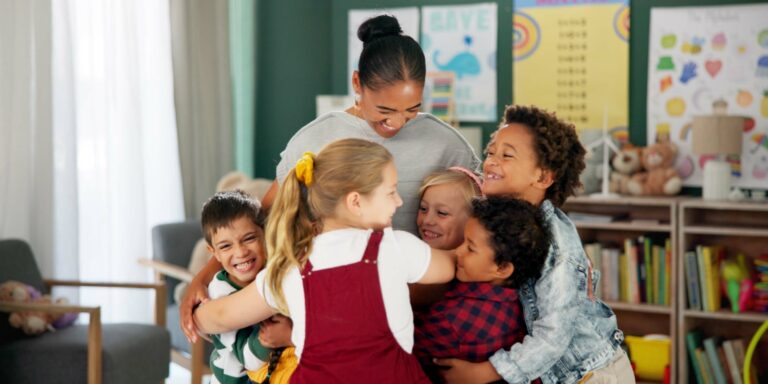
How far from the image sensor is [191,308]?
2.06 meters

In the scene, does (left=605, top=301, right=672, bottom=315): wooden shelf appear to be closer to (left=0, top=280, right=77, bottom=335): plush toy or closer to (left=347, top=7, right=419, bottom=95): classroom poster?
(left=347, top=7, right=419, bottom=95): classroom poster

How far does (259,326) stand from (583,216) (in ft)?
11.1

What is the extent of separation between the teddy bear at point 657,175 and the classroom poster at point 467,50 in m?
0.96

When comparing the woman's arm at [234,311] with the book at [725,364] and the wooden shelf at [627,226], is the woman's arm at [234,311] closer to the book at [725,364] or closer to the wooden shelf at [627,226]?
the wooden shelf at [627,226]

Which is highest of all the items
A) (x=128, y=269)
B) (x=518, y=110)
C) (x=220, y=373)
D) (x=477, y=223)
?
(x=518, y=110)

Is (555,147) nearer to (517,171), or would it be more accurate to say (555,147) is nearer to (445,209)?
(517,171)

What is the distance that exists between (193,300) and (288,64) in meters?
4.30

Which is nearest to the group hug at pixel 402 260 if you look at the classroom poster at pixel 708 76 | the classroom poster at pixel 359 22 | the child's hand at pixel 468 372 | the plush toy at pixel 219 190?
the child's hand at pixel 468 372

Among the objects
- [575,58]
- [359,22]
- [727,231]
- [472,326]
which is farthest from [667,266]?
[472,326]

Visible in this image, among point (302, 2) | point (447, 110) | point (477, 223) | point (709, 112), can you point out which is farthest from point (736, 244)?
point (477, 223)

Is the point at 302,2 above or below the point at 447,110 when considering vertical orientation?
above

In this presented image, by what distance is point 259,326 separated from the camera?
6.59 feet

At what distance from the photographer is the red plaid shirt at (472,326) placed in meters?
1.99

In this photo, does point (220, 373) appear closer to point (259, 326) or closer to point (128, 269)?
point (259, 326)
